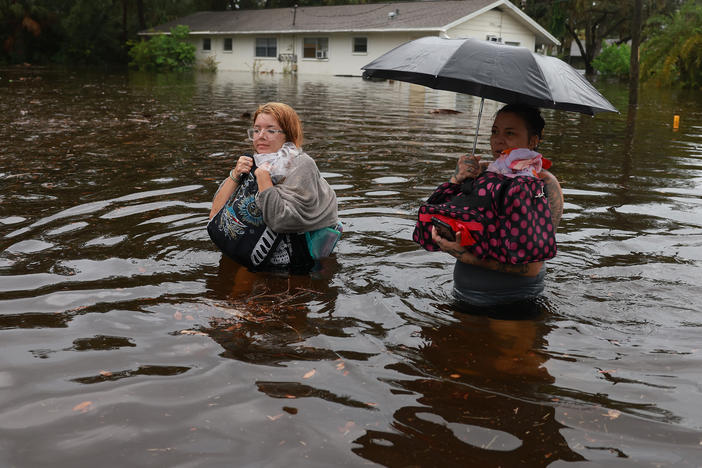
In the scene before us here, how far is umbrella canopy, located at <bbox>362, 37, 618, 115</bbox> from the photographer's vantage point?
3902mm

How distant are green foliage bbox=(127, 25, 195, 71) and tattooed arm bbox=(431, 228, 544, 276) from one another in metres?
42.2

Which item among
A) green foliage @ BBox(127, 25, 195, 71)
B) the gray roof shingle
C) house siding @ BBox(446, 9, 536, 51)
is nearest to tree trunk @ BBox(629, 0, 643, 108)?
the gray roof shingle

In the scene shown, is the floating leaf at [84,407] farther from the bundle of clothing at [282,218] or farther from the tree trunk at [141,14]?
the tree trunk at [141,14]

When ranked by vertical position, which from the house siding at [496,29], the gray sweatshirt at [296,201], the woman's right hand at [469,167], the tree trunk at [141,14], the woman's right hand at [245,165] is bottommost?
the gray sweatshirt at [296,201]

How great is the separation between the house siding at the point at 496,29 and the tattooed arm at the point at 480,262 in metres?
33.2

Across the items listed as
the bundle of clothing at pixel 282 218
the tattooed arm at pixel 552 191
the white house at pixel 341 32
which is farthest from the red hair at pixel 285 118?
the white house at pixel 341 32

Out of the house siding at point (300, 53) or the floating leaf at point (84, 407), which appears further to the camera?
the house siding at point (300, 53)

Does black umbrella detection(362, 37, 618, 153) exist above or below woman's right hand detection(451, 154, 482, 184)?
above

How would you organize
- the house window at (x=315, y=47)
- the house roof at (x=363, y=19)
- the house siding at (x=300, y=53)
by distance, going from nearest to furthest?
the house roof at (x=363, y=19) → the house siding at (x=300, y=53) → the house window at (x=315, y=47)

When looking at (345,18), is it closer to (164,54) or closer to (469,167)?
(164,54)

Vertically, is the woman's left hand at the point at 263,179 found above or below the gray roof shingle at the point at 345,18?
below

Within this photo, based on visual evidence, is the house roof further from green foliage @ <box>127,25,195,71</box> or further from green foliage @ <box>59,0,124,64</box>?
green foliage @ <box>59,0,124,64</box>

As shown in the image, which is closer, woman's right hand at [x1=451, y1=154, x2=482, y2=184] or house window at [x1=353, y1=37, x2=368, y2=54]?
woman's right hand at [x1=451, y1=154, x2=482, y2=184]

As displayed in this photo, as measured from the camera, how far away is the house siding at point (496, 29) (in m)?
36.7
